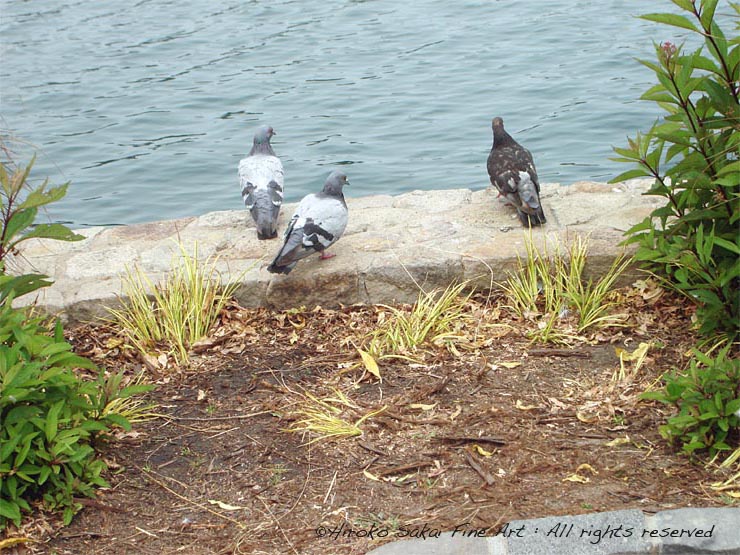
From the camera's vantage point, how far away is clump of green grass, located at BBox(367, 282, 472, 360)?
455 centimetres

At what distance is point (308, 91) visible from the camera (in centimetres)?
1141

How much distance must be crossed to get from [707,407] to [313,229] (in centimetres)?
240

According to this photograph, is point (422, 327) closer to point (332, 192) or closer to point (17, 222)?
point (332, 192)

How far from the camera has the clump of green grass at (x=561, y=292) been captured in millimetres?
4637

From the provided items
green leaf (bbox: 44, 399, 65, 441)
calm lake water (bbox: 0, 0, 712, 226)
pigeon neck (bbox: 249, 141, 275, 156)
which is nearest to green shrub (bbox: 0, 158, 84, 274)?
green leaf (bbox: 44, 399, 65, 441)

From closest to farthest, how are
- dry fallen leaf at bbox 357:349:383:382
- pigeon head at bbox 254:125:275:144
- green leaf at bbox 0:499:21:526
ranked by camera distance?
green leaf at bbox 0:499:21:526
dry fallen leaf at bbox 357:349:383:382
pigeon head at bbox 254:125:275:144

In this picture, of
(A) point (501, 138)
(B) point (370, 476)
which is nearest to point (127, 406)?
(B) point (370, 476)

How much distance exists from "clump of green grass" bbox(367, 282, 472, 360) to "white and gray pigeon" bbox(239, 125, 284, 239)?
1146 mm

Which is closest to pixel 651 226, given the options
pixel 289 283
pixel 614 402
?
pixel 614 402

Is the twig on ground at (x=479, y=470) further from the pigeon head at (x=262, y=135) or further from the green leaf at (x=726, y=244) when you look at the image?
the pigeon head at (x=262, y=135)

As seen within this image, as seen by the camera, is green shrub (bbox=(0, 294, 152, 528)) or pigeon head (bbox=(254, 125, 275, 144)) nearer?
green shrub (bbox=(0, 294, 152, 528))

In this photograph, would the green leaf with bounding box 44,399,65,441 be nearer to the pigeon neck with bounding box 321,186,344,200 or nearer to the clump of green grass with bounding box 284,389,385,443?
the clump of green grass with bounding box 284,389,385,443

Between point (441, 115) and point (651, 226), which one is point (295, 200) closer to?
point (441, 115)

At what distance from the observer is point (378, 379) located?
4336 millimetres
